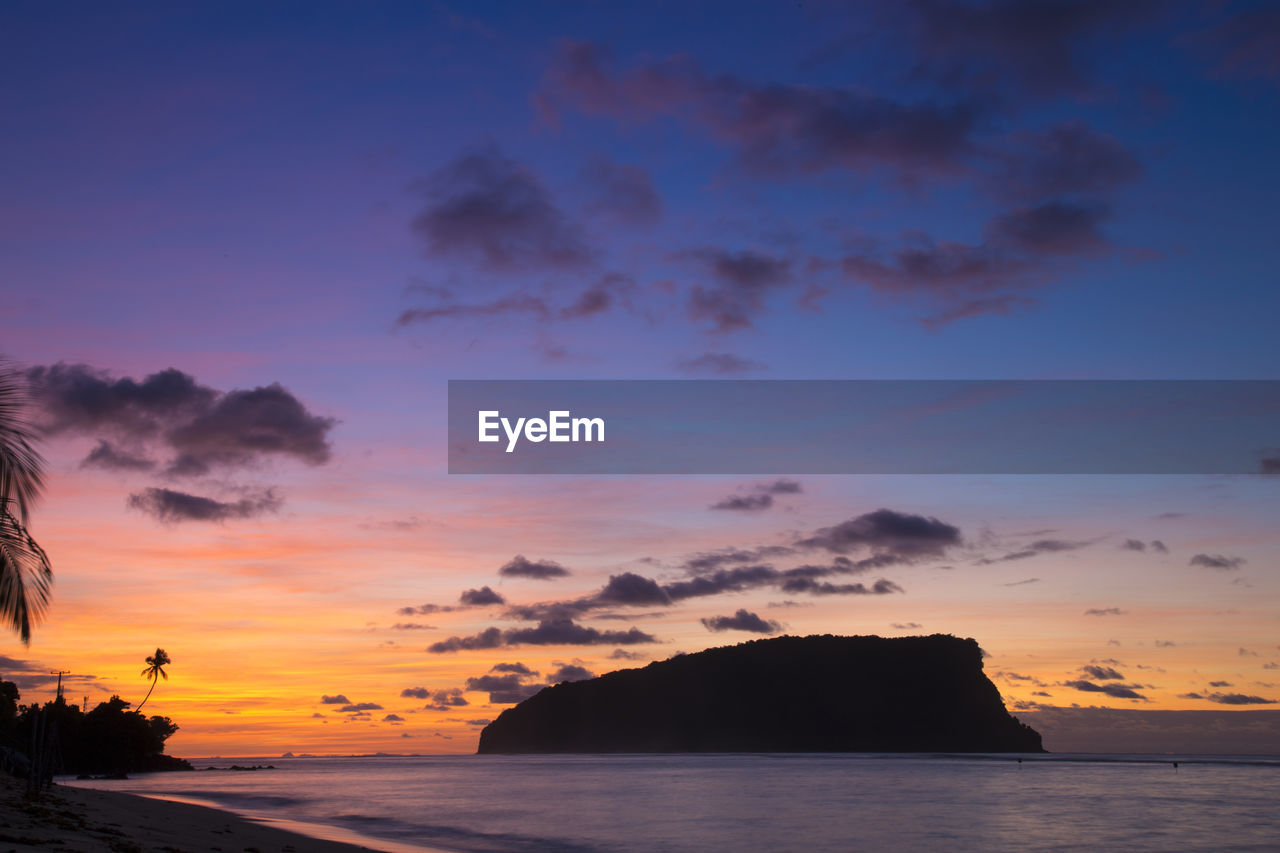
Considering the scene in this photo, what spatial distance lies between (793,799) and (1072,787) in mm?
48334

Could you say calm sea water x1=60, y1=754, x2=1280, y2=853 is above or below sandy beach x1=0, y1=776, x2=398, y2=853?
below

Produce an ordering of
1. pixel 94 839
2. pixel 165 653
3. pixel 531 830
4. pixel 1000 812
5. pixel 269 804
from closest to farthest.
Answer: pixel 94 839 < pixel 531 830 < pixel 1000 812 < pixel 269 804 < pixel 165 653

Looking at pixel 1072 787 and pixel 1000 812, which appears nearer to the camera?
pixel 1000 812

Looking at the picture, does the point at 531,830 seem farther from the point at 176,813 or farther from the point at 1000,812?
the point at 1000,812

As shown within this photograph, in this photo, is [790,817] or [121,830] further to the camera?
[790,817]

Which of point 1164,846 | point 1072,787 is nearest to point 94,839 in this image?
point 1164,846

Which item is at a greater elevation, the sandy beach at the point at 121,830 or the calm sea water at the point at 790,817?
the sandy beach at the point at 121,830

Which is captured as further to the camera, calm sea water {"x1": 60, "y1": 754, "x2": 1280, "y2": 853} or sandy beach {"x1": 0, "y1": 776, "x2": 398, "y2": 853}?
calm sea water {"x1": 60, "y1": 754, "x2": 1280, "y2": 853}

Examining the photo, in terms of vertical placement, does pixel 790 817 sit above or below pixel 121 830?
below

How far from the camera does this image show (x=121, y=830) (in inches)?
1073

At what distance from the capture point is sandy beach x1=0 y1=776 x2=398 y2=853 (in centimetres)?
2100

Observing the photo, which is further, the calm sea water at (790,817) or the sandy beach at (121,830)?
the calm sea water at (790,817)

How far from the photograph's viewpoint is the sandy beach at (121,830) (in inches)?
827

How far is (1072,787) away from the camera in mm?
108750
